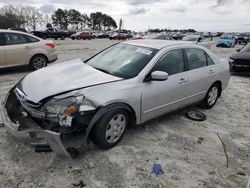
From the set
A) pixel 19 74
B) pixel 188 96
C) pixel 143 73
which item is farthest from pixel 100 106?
pixel 19 74

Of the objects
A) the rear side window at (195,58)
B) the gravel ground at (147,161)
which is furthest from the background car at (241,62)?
the gravel ground at (147,161)

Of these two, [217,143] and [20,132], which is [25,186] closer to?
[20,132]

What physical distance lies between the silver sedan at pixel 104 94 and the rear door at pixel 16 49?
4271mm

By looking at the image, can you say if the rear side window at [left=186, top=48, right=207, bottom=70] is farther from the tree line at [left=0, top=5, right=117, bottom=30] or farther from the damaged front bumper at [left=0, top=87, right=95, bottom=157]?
the tree line at [left=0, top=5, right=117, bottom=30]

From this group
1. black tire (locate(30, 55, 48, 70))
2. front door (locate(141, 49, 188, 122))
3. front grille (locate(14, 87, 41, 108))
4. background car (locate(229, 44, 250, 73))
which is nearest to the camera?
front grille (locate(14, 87, 41, 108))

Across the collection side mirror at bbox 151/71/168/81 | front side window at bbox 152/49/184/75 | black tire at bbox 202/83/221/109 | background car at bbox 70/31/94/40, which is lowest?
background car at bbox 70/31/94/40

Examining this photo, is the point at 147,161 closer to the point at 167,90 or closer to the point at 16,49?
the point at 167,90

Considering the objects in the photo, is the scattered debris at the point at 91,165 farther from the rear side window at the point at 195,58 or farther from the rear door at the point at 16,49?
the rear door at the point at 16,49

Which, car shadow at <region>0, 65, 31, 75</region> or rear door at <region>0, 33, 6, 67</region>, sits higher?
rear door at <region>0, 33, 6, 67</region>

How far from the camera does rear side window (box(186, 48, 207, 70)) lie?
4.40m

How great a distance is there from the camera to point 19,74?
303 inches

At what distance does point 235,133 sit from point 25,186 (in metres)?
3.53

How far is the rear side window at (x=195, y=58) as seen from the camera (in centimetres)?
440

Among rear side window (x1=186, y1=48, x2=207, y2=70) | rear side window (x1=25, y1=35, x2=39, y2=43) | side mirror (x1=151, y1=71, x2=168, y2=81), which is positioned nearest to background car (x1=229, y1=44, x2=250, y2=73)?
rear side window (x1=186, y1=48, x2=207, y2=70)
